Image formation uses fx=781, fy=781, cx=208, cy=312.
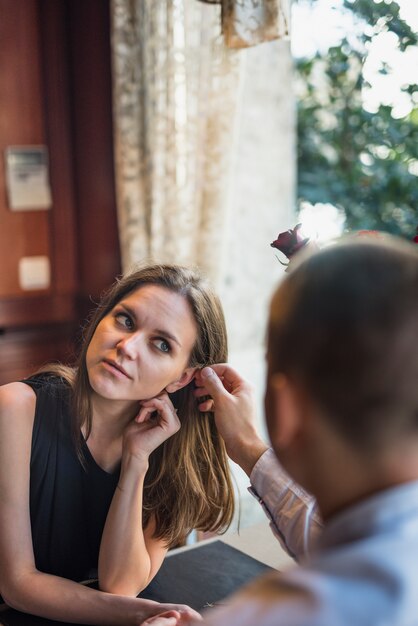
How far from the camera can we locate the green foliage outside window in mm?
2881

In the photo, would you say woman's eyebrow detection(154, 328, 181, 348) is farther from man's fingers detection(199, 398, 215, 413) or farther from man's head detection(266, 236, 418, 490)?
man's head detection(266, 236, 418, 490)

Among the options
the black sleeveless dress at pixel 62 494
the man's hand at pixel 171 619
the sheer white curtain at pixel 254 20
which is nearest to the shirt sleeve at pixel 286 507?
the man's hand at pixel 171 619

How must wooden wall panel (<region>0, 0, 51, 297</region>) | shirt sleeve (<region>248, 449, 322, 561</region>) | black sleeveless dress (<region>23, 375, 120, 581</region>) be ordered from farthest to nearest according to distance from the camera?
wooden wall panel (<region>0, 0, 51, 297</region>) → black sleeveless dress (<region>23, 375, 120, 581</region>) → shirt sleeve (<region>248, 449, 322, 561</region>)

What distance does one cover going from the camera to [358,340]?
0.65 metres

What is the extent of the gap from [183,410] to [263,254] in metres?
1.85

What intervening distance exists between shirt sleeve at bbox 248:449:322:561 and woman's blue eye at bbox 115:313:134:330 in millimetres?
419

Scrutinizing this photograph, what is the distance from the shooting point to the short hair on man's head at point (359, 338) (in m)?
0.65

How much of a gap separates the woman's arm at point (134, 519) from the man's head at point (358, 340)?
2.73 feet

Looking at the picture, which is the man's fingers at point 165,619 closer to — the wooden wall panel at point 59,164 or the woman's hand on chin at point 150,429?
the woman's hand on chin at point 150,429

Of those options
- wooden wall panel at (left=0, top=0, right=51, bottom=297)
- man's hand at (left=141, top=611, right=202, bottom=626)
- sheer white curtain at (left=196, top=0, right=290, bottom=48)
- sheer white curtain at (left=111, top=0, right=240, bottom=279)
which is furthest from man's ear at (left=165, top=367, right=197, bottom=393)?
wooden wall panel at (left=0, top=0, right=51, bottom=297)

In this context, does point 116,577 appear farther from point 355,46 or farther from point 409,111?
point 355,46

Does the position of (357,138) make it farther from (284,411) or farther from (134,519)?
(284,411)

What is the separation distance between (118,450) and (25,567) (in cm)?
31

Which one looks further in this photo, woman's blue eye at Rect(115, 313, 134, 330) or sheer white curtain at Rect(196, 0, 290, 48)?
sheer white curtain at Rect(196, 0, 290, 48)
